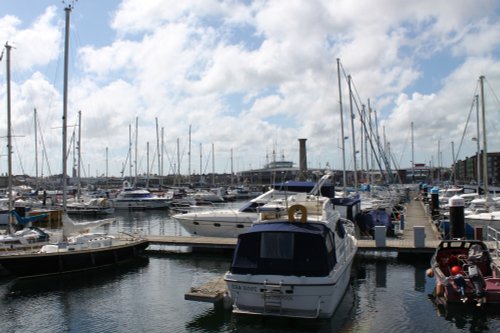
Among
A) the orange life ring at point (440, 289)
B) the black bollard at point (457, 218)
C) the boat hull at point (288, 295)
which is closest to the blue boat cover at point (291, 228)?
the boat hull at point (288, 295)

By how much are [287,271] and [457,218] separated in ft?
45.3

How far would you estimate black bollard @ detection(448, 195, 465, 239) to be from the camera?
24062 mm

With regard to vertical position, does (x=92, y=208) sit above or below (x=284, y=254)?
below

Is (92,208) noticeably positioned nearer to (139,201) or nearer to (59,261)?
(139,201)

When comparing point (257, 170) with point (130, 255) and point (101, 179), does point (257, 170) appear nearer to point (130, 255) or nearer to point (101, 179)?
point (101, 179)

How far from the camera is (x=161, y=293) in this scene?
62.2ft

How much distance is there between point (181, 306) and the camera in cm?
1680

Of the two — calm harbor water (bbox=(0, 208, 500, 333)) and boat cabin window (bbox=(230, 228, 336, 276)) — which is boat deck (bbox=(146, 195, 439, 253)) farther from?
boat cabin window (bbox=(230, 228, 336, 276))

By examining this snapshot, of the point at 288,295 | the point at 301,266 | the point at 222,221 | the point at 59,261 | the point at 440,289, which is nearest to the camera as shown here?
the point at 288,295

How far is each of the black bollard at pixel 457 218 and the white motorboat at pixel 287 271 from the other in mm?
11234

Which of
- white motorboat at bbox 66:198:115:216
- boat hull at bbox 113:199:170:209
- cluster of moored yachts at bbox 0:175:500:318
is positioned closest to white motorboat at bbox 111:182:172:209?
boat hull at bbox 113:199:170:209

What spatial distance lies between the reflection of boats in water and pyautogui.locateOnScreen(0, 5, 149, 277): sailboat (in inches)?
574

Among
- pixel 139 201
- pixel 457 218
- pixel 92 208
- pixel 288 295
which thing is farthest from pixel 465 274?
pixel 139 201

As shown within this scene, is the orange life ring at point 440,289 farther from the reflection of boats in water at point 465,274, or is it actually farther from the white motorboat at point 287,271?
the white motorboat at point 287,271
